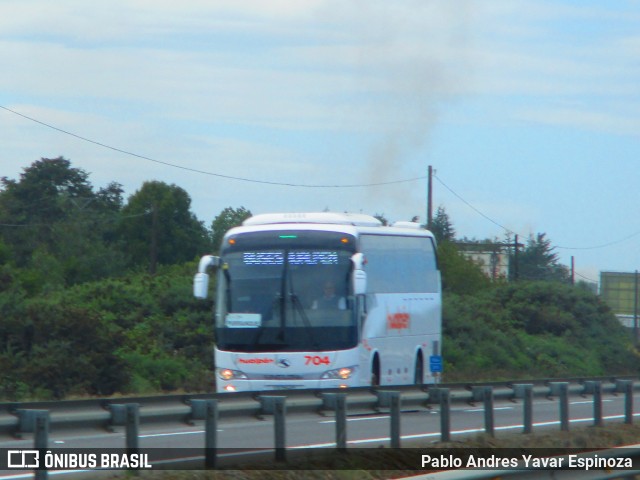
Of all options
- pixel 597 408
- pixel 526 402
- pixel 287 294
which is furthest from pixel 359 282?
pixel 526 402

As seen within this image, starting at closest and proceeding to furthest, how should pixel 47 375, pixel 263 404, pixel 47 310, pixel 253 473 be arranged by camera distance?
pixel 253 473, pixel 263 404, pixel 47 375, pixel 47 310

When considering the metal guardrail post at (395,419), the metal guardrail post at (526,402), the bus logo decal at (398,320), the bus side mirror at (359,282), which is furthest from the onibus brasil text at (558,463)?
the bus logo decal at (398,320)

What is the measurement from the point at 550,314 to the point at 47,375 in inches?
1437

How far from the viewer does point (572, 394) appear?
16.2m

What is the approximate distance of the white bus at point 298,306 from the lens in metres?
20.9

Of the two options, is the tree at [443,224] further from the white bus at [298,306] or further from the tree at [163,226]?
the white bus at [298,306]

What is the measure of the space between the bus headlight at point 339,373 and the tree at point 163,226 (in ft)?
203

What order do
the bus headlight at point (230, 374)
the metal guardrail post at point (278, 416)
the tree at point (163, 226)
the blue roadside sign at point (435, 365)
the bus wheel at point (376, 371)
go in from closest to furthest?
1. the metal guardrail post at point (278, 416)
2. the bus headlight at point (230, 374)
3. the bus wheel at point (376, 371)
4. the blue roadside sign at point (435, 365)
5. the tree at point (163, 226)

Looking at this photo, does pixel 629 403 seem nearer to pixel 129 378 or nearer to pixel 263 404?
pixel 263 404

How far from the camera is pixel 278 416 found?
10.9 metres

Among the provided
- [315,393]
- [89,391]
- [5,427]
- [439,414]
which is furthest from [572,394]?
[89,391]

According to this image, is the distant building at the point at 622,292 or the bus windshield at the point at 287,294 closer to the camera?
the bus windshield at the point at 287,294

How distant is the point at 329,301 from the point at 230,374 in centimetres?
235

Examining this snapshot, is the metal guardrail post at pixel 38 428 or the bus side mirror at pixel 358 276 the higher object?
the bus side mirror at pixel 358 276
